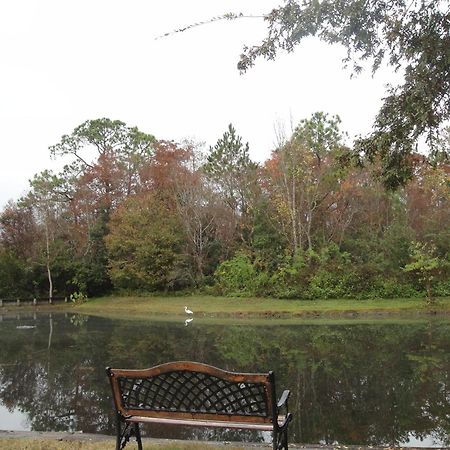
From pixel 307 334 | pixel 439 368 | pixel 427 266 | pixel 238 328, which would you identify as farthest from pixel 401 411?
pixel 427 266

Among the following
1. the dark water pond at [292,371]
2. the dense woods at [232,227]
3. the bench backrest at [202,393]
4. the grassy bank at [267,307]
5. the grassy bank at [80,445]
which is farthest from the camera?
the dense woods at [232,227]

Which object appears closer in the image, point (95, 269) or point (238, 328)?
point (238, 328)

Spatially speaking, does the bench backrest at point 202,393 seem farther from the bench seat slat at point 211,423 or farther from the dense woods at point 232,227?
the dense woods at point 232,227

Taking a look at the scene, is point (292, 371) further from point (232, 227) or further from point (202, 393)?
point (232, 227)

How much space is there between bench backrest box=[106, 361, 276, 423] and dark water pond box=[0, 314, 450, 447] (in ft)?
6.18

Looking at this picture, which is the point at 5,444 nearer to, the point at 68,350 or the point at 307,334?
the point at 68,350

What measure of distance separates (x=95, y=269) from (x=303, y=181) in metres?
17.1

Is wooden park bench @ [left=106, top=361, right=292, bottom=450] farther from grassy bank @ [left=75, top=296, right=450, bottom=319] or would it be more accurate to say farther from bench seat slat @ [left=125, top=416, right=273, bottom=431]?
grassy bank @ [left=75, top=296, right=450, bottom=319]

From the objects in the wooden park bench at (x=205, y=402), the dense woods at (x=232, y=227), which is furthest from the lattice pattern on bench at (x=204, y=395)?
the dense woods at (x=232, y=227)

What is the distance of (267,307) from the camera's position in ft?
84.2

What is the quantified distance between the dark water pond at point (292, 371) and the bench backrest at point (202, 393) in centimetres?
188

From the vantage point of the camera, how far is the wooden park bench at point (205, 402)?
4157 millimetres

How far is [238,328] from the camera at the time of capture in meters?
19.2

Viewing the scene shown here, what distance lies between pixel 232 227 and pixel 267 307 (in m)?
10.6
